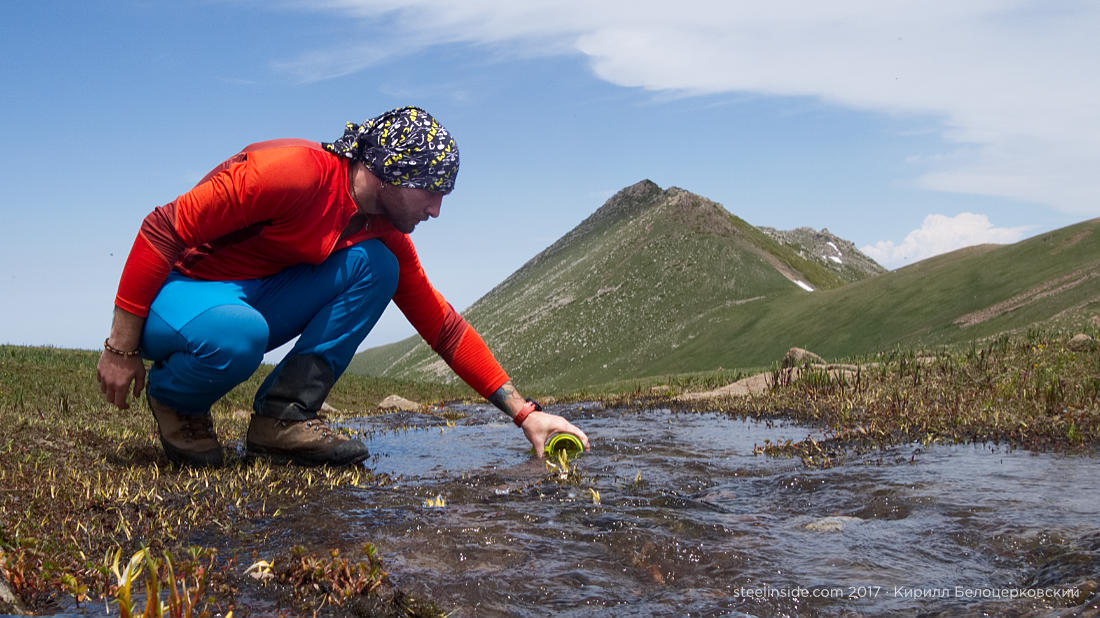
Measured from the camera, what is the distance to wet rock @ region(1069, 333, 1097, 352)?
12.0 metres

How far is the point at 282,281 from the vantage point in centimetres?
603

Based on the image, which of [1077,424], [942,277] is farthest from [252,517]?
[942,277]

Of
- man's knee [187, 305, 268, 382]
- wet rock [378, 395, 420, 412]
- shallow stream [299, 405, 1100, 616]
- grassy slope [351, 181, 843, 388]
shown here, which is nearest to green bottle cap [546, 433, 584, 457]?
shallow stream [299, 405, 1100, 616]

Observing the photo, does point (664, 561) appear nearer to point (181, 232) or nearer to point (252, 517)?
point (252, 517)

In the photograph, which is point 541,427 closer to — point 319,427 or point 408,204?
point 319,427

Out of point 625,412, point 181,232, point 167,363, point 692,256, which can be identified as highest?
point 692,256

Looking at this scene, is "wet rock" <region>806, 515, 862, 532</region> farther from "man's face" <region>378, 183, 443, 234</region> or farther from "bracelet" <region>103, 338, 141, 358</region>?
"bracelet" <region>103, 338, 141, 358</region>

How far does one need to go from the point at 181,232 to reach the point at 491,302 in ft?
420

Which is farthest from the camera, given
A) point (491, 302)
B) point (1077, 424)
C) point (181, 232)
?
point (491, 302)

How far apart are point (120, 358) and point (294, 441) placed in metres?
1.49

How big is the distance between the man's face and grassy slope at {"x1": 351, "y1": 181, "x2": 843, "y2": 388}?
218 ft

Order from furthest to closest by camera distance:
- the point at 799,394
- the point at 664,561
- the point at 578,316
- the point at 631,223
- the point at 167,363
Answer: the point at 631,223 → the point at 578,316 → the point at 799,394 → the point at 167,363 → the point at 664,561

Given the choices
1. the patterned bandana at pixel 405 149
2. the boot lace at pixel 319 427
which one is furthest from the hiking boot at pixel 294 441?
the patterned bandana at pixel 405 149

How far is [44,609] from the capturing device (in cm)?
311
